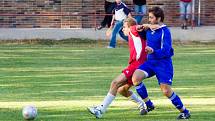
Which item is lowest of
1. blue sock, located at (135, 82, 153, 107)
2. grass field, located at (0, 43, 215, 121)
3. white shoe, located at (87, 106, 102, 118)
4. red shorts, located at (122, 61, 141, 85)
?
grass field, located at (0, 43, 215, 121)

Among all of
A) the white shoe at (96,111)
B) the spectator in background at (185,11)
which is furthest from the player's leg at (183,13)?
the white shoe at (96,111)

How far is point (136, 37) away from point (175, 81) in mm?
6053

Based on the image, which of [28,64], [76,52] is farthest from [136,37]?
[76,52]

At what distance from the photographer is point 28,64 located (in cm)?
2311

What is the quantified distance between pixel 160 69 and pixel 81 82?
600cm

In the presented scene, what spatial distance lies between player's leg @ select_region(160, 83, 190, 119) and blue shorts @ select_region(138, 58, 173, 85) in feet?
0.27

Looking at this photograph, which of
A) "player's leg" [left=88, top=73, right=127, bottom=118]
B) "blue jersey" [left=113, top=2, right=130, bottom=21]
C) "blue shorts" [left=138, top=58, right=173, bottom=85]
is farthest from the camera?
"blue jersey" [left=113, top=2, right=130, bottom=21]

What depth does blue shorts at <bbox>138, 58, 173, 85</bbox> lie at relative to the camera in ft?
42.7

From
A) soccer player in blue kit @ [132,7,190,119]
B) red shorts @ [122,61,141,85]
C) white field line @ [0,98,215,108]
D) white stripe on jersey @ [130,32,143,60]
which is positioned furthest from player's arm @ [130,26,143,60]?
white field line @ [0,98,215,108]

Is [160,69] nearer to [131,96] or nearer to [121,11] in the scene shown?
[131,96]

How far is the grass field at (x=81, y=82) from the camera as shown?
45.4 feet

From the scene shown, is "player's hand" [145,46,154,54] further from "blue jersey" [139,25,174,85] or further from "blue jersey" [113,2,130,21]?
"blue jersey" [113,2,130,21]

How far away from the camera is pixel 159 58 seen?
1299 centimetres

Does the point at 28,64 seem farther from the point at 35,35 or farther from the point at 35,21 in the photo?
the point at 35,21
